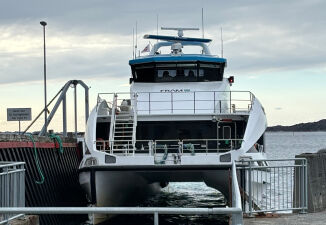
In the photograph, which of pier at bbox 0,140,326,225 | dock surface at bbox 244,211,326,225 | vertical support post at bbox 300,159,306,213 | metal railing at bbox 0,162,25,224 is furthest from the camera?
vertical support post at bbox 300,159,306,213

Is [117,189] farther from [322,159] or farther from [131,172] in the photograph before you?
[322,159]

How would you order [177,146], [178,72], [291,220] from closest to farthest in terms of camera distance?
[291,220], [177,146], [178,72]

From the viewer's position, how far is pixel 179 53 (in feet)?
65.1

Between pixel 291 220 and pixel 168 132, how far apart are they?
7737mm

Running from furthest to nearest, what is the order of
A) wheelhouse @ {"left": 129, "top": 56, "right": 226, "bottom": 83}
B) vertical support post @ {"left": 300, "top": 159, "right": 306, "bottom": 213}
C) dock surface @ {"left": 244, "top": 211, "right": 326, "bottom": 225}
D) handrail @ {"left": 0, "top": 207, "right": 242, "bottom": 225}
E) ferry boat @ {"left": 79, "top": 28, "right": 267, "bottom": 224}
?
wheelhouse @ {"left": 129, "top": 56, "right": 226, "bottom": 83}, ferry boat @ {"left": 79, "top": 28, "right": 267, "bottom": 224}, vertical support post @ {"left": 300, "top": 159, "right": 306, "bottom": 213}, dock surface @ {"left": 244, "top": 211, "right": 326, "bottom": 225}, handrail @ {"left": 0, "top": 207, "right": 242, "bottom": 225}

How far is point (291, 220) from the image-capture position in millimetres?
9227

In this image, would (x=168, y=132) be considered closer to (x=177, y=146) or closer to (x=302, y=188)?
(x=177, y=146)

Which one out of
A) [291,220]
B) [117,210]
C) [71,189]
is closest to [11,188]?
[117,210]

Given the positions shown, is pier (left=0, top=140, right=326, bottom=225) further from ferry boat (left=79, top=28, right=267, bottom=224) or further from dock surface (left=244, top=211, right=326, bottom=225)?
ferry boat (left=79, top=28, right=267, bottom=224)

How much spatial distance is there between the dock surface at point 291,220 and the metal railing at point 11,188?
3.62 meters

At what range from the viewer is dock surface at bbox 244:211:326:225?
8961mm

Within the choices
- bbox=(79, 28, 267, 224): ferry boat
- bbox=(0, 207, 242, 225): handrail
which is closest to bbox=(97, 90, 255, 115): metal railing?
bbox=(79, 28, 267, 224): ferry boat

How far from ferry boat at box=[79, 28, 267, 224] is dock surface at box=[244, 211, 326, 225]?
14.3ft

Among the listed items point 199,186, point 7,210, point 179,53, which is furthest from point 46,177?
point 199,186
